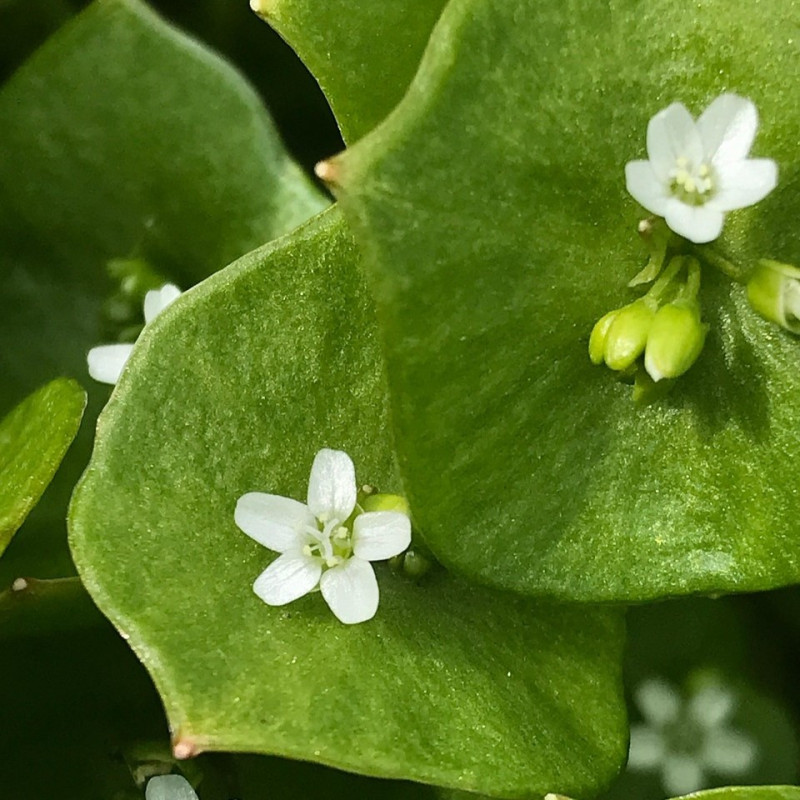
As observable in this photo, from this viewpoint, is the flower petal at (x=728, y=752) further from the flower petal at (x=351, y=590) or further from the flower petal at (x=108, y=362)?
the flower petal at (x=108, y=362)

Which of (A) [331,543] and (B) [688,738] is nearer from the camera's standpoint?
(A) [331,543]

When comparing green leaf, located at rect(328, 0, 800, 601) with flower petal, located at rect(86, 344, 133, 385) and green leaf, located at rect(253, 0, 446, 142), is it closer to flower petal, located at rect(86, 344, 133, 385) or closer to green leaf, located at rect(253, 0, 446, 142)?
green leaf, located at rect(253, 0, 446, 142)

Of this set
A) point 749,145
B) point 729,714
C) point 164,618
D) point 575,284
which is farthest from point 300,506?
point 729,714

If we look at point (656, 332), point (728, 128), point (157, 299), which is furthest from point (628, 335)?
point (157, 299)

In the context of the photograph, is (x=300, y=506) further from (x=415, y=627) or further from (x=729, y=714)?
(x=729, y=714)

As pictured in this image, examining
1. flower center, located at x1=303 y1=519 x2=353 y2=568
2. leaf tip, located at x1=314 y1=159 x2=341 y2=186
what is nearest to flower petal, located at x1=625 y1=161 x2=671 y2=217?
leaf tip, located at x1=314 y1=159 x2=341 y2=186

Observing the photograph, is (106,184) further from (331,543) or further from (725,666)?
(725,666)

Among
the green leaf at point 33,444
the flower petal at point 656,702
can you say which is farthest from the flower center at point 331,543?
the flower petal at point 656,702

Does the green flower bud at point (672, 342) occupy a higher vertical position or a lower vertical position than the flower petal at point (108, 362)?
lower
